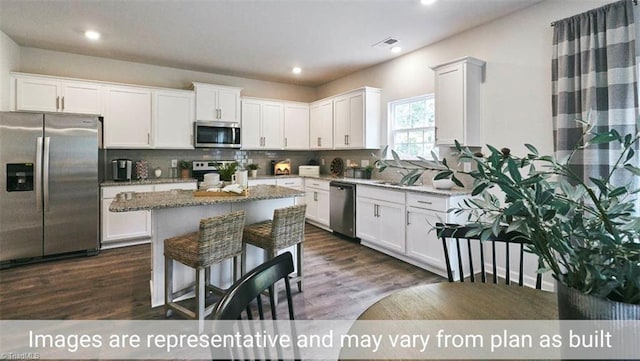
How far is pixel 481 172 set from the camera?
0.81 meters

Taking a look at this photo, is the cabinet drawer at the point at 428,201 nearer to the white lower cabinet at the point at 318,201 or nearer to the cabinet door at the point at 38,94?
the white lower cabinet at the point at 318,201

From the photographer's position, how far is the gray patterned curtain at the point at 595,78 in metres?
2.40

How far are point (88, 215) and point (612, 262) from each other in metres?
4.88

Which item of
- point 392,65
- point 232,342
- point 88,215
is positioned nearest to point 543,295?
point 232,342

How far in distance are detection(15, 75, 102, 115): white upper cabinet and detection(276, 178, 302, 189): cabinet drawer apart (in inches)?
114

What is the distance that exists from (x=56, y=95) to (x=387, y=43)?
174 inches

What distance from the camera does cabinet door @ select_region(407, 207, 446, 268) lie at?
340 cm

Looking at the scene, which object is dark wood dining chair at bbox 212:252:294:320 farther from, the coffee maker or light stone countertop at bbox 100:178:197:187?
the coffee maker

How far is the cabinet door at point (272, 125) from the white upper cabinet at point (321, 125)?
1.97 feet

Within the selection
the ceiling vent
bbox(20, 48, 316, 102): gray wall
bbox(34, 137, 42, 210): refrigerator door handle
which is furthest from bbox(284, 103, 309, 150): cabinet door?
bbox(34, 137, 42, 210): refrigerator door handle

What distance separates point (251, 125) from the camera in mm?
5707

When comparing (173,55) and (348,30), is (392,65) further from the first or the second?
(173,55)

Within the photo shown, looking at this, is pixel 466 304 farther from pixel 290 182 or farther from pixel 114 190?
pixel 290 182

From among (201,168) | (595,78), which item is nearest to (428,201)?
(595,78)
